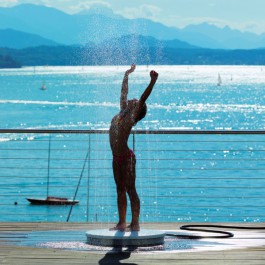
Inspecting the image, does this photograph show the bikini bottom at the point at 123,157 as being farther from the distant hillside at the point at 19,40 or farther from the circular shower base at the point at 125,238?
the distant hillside at the point at 19,40

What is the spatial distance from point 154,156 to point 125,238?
3134cm

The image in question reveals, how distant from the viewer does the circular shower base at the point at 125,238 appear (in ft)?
19.7

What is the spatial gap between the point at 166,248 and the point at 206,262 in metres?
0.59

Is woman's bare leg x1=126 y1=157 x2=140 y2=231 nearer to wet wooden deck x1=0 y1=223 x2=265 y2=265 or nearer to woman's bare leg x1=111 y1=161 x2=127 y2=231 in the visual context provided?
woman's bare leg x1=111 y1=161 x2=127 y2=231

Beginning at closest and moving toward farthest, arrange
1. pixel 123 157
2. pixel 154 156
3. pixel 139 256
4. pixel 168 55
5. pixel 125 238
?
pixel 139 256
pixel 125 238
pixel 123 157
pixel 154 156
pixel 168 55

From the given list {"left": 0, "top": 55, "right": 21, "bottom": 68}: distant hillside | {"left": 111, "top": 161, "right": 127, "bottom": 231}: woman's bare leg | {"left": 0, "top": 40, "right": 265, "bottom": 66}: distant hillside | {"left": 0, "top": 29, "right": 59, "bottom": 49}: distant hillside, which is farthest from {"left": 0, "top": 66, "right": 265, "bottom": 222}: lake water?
{"left": 0, "top": 29, "right": 59, "bottom": 49}: distant hillside

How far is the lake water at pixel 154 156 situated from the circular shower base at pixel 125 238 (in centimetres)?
118

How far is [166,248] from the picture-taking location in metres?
5.97

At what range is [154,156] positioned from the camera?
37.3m

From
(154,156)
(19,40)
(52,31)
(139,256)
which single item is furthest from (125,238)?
(52,31)

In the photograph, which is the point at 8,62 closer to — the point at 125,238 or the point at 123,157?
the point at 123,157

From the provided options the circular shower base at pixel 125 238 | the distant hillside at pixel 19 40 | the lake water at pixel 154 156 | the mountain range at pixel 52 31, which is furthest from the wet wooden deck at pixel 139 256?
the distant hillside at pixel 19 40

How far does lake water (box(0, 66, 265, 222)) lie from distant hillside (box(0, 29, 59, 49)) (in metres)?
34.4

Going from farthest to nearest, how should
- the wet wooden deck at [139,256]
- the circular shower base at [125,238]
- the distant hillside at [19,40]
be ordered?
the distant hillside at [19,40] → the circular shower base at [125,238] → the wet wooden deck at [139,256]
